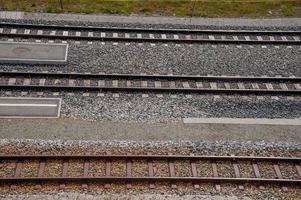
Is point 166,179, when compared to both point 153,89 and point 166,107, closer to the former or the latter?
point 166,107

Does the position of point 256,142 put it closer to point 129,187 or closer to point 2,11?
point 129,187

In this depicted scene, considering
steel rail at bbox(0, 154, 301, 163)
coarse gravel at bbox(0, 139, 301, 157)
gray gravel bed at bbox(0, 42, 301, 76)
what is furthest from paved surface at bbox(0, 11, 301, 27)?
steel rail at bbox(0, 154, 301, 163)

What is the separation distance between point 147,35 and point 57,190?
24.9 feet

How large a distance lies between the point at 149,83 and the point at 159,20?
3782 mm

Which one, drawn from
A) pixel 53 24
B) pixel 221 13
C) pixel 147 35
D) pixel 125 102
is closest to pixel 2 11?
pixel 53 24

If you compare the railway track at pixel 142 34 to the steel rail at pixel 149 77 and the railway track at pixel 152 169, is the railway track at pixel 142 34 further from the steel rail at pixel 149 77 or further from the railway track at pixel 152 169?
the railway track at pixel 152 169

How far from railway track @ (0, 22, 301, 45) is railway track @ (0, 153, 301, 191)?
5.78 meters

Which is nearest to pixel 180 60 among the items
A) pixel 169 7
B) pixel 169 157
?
pixel 169 7

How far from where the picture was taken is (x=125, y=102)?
15.3 metres

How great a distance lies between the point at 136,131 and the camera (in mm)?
14234

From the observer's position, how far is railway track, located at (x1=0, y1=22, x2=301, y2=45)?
17688 mm

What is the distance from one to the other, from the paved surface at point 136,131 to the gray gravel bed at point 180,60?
254 cm

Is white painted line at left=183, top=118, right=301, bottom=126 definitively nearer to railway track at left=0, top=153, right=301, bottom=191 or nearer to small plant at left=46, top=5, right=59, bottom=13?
railway track at left=0, top=153, right=301, bottom=191

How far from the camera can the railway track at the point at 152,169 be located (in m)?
12.6
